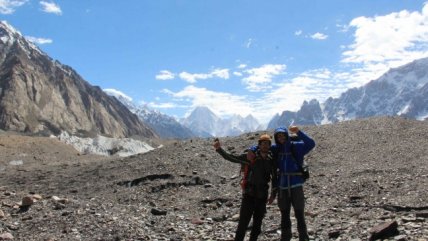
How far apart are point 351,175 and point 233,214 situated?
773cm

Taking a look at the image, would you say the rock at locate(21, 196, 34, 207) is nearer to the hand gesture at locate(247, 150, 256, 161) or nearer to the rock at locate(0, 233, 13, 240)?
the rock at locate(0, 233, 13, 240)

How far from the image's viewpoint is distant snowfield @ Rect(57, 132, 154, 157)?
82500 millimetres

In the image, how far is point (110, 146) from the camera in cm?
9019

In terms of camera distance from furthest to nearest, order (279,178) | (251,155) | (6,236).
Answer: (6,236) → (279,178) → (251,155)

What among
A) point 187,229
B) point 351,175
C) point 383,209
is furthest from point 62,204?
point 351,175

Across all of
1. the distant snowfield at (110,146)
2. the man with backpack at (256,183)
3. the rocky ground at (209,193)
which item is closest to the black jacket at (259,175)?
the man with backpack at (256,183)

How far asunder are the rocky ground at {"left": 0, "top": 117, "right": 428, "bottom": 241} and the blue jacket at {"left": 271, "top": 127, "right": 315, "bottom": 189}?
2.46m

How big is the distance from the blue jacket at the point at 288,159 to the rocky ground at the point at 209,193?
2.46 metres

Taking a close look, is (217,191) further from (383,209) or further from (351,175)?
(383,209)

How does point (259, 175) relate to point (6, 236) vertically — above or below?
above

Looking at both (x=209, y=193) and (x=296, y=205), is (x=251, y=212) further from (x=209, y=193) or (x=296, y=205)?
(x=209, y=193)

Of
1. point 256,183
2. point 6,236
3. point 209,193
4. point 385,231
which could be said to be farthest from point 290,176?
point 209,193

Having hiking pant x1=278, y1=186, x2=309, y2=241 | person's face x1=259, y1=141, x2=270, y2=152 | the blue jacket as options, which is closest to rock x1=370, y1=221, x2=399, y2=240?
hiking pant x1=278, y1=186, x2=309, y2=241

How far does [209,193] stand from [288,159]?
11.7m
